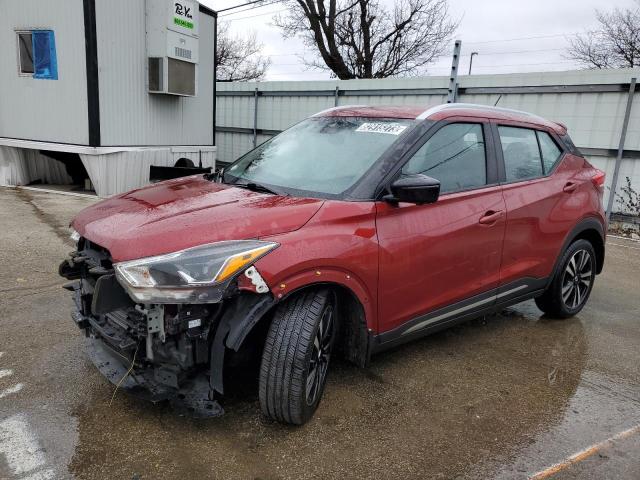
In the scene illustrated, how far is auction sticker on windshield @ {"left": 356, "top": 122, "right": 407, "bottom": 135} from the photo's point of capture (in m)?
3.12

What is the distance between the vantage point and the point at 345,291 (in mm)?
2713

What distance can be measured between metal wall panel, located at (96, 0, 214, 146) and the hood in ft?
22.1

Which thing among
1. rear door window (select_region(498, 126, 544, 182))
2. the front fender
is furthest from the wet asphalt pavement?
rear door window (select_region(498, 126, 544, 182))

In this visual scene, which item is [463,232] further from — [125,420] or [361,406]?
[125,420]

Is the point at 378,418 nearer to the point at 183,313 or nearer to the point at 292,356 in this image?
the point at 292,356

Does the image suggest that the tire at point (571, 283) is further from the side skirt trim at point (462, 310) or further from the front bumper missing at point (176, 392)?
the front bumper missing at point (176, 392)

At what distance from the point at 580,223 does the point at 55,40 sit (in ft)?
28.5

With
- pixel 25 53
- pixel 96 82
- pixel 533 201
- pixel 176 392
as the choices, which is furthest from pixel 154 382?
pixel 25 53

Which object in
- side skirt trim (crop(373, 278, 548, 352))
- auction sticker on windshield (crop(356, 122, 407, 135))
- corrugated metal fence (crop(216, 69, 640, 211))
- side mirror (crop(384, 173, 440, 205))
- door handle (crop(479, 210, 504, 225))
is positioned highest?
corrugated metal fence (crop(216, 69, 640, 211))

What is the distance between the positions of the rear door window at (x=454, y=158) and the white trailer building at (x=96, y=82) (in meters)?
7.28

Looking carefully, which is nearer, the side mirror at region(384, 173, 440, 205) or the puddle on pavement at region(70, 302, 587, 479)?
the puddle on pavement at region(70, 302, 587, 479)

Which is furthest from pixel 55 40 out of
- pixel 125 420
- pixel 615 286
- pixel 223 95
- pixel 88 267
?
pixel 615 286

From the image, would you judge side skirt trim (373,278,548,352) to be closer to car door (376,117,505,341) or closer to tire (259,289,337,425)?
car door (376,117,505,341)

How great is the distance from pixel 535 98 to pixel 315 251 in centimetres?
771
